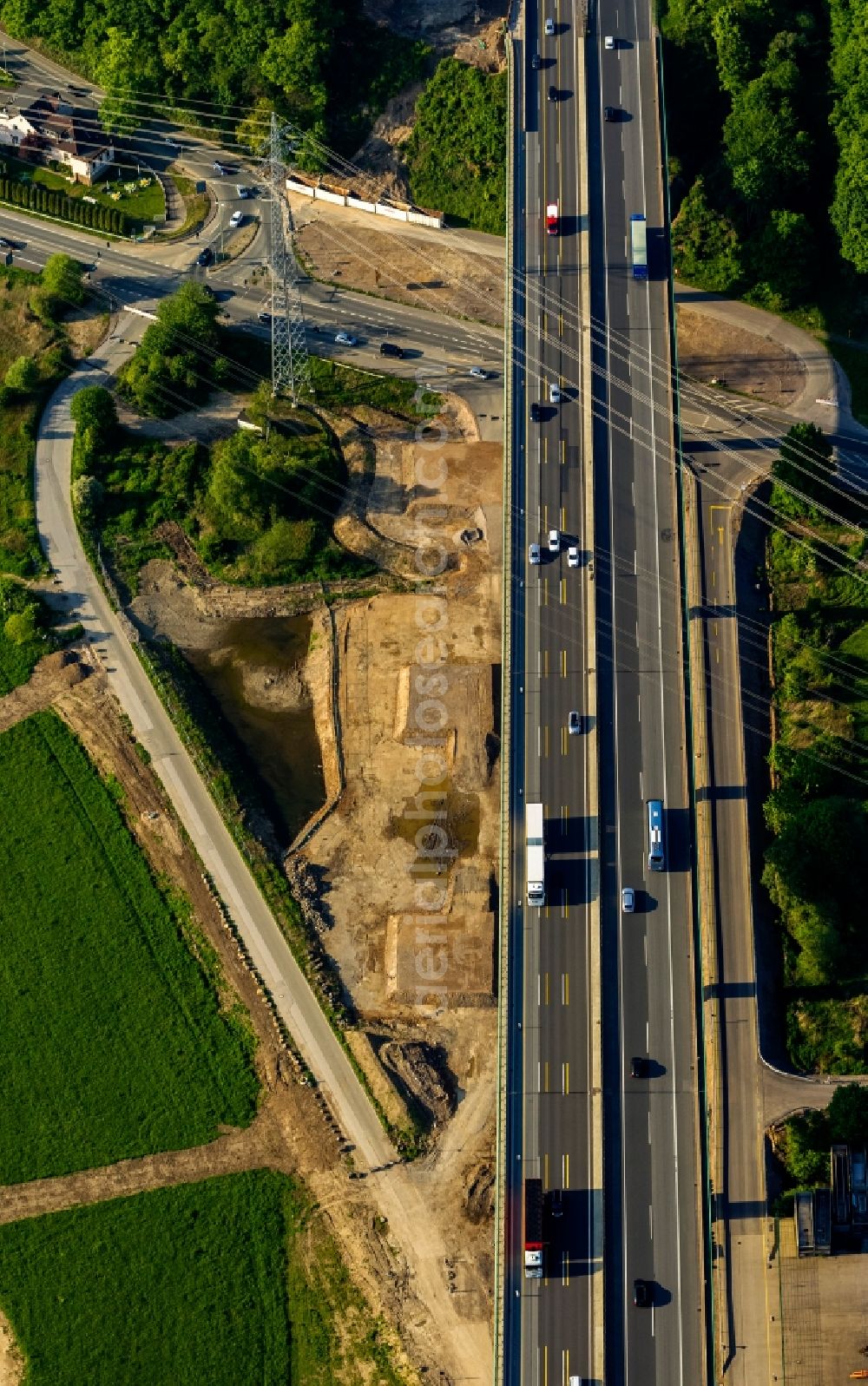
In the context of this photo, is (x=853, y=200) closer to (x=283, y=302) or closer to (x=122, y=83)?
(x=283, y=302)

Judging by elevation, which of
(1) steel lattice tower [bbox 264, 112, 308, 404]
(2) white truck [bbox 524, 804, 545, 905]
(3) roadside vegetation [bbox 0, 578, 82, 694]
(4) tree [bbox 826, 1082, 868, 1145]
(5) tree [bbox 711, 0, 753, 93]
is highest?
(5) tree [bbox 711, 0, 753, 93]

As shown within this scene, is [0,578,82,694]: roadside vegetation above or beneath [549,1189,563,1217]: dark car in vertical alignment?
above

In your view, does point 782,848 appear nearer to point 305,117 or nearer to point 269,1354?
point 269,1354

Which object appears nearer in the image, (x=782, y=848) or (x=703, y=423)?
(x=782, y=848)

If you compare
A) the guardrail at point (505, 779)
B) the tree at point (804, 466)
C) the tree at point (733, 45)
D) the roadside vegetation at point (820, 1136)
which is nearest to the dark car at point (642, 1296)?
the guardrail at point (505, 779)

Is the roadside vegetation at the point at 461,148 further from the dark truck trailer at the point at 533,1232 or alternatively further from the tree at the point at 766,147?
the dark truck trailer at the point at 533,1232

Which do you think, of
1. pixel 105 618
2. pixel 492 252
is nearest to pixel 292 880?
pixel 105 618

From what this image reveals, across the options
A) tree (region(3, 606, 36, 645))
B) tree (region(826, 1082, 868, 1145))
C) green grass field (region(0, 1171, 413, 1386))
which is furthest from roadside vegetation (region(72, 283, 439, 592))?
tree (region(826, 1082, 868, 1145))

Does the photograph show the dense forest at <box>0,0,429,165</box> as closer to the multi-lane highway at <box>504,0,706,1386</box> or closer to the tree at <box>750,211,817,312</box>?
the multi-lane highway at <box>504,0,706,1386</box>
